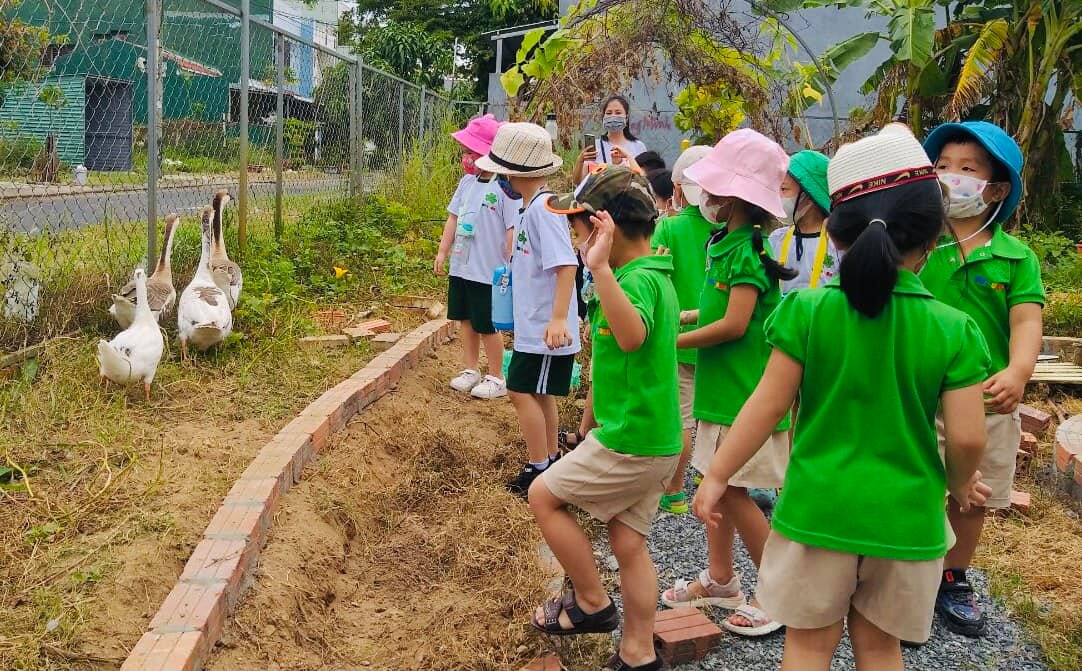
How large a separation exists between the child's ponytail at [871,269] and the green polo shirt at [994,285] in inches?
51.7

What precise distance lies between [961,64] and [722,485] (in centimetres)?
1253

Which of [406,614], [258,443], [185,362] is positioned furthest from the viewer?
[185,362]

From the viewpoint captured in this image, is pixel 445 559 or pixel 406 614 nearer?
pixel 406 614

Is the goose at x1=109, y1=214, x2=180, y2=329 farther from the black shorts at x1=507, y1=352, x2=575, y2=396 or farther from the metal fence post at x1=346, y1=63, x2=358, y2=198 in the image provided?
the metal fence post at x1=346, y1=63, x2=358, y2=198

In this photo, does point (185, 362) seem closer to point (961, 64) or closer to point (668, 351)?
point (668, 351)

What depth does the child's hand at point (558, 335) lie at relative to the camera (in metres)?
3.55

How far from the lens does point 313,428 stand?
14.7ft

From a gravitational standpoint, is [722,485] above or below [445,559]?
above

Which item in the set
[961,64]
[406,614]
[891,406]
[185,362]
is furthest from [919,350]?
[961,64]

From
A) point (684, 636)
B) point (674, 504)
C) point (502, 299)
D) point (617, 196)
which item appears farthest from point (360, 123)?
point (684, 636)

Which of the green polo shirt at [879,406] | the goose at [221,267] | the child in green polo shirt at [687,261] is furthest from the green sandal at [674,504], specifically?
the goose at [221,267]

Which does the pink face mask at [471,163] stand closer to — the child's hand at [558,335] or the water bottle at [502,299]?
the water bottle at [502,299]

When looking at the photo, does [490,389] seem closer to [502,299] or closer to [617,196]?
[502,299]

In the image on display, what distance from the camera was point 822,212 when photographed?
12.1 feet
